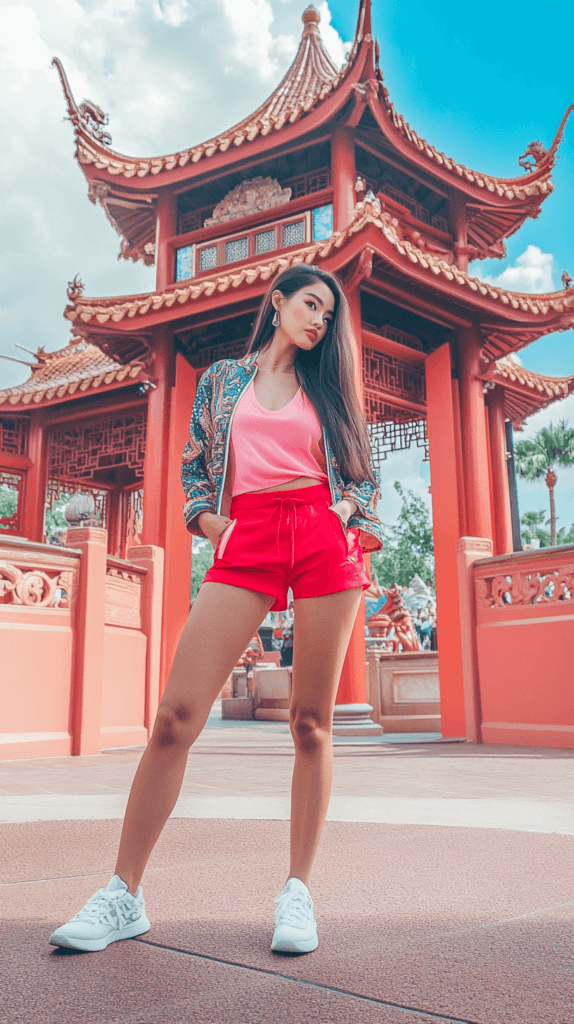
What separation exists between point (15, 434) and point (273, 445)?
11.3 m

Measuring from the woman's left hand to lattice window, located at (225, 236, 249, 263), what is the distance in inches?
349

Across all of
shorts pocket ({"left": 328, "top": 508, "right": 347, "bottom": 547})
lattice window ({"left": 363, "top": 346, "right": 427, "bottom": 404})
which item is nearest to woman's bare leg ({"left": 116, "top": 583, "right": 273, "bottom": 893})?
shorts pocket ({"left": 328, "top": 508, "right": 347, "bottom": 547})

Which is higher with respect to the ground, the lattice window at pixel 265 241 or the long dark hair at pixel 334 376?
the lattice window at pixel 265 241

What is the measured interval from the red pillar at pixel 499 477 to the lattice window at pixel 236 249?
13.6ft

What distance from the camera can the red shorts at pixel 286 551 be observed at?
183cm

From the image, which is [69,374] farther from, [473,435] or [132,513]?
[473,435]

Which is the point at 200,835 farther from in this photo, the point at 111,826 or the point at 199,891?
the point at 199,891

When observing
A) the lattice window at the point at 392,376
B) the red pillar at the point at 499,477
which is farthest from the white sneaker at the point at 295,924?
the red pillar at the point at 499,477

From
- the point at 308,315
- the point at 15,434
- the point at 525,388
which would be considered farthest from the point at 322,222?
the point at 308,315

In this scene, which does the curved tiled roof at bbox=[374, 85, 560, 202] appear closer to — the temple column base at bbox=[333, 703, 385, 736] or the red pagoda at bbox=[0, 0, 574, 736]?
the red pagoda at bbox=[0, 0, 574, 736]

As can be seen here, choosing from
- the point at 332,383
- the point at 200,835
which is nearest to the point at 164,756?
the point at 332,383

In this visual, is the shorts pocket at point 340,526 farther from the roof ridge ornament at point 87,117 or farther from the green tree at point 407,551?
the green tree at point 407,551

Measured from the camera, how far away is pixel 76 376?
1239cm

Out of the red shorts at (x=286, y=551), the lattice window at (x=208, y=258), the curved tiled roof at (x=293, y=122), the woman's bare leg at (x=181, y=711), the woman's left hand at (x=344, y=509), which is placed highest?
the curved tiled roof at (x=293, y=122)
